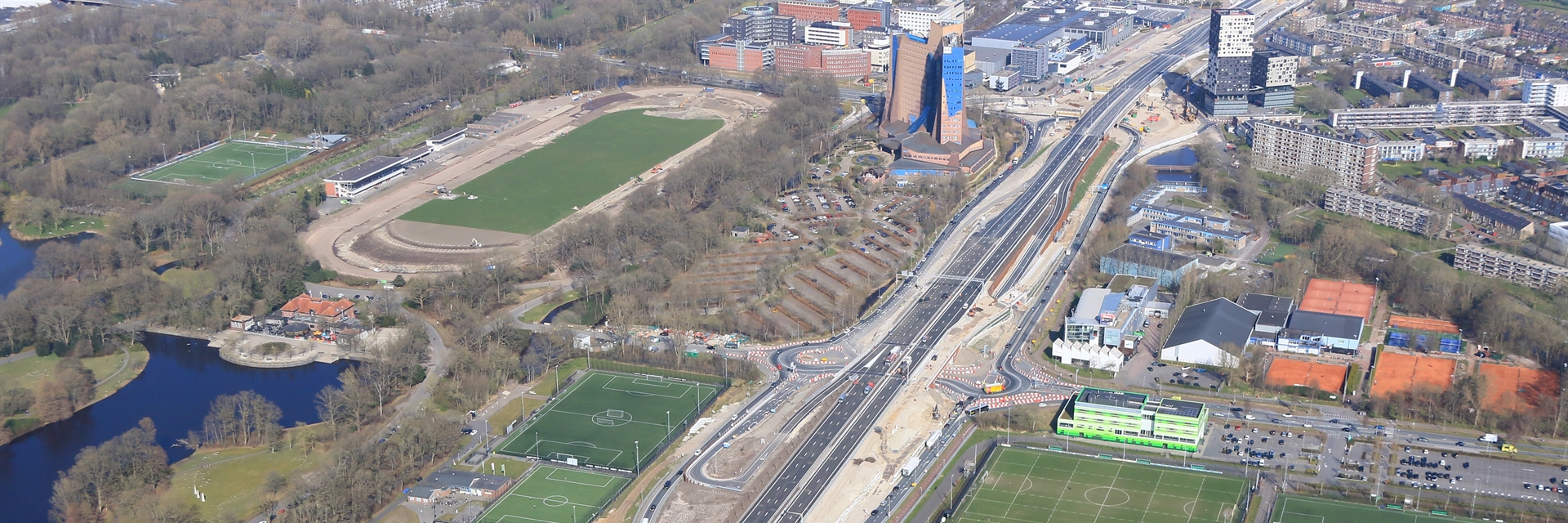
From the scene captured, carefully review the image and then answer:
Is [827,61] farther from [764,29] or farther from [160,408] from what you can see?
[160,408]

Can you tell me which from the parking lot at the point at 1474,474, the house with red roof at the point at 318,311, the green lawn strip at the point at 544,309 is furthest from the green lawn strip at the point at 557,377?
the parking lot at the point at 1474,474

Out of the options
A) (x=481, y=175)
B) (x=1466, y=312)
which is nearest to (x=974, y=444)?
(x=1466, y=312)

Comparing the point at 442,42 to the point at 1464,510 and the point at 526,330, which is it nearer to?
the point at 526,330

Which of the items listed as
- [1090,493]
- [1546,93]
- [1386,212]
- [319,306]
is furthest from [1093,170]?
[319,306]

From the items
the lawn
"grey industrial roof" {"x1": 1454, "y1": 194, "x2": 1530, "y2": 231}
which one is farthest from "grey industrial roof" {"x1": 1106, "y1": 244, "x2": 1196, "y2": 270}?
"grey industrial roof" {"x1": 1454, "y1": 194, "x2": 1530, "y2": 231}

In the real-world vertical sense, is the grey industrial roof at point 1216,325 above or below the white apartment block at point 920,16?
below

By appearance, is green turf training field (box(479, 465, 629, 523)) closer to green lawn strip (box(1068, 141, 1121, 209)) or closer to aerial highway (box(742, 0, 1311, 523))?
aerial highway (box(742, 0, 1311, 523))

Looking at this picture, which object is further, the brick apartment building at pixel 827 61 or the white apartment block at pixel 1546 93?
the brick apartment building at pixel 827 61

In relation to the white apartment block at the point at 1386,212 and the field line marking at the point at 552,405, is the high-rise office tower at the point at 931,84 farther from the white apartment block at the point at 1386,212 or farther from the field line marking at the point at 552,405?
the field line marking at the point at 552,405
